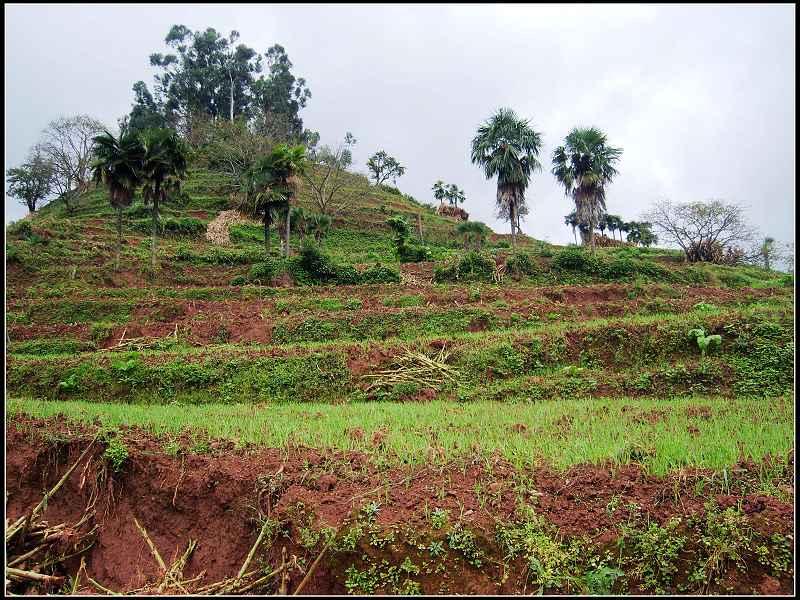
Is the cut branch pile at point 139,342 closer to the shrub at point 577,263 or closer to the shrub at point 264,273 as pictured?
the shrub at point 264,273

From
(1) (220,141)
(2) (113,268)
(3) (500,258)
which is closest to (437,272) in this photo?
(3) (500,258)

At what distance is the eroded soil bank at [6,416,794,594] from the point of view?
14.4 feet

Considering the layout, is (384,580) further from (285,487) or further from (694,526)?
(694,526)

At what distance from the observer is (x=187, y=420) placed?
900cm

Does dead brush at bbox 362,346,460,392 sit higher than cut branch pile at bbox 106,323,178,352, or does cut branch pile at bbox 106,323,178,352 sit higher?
cut branch pile at bbox 106,323,178,352

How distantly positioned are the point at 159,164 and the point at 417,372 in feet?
73.8

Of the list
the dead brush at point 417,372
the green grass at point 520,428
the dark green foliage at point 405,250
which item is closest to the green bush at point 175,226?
the dark green foliage at point 405,250

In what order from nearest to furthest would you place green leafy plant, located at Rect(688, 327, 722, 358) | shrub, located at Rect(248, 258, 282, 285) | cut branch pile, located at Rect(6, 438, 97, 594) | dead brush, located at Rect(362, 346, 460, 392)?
cut branch pile, located at Rect(6, 438, 97, 594), green leafy plant, located at Rect(688, 327, 722, 358), dead brush, located at Rect(362, 346, 460, 392), shrub, located at Rect(248, 258, 282, 285)

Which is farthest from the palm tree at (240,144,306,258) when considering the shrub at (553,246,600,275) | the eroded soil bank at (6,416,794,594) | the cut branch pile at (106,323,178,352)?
the eroded soil bank at (6,416,794,594)

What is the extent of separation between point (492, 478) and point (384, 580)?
Result: 164 centimetres

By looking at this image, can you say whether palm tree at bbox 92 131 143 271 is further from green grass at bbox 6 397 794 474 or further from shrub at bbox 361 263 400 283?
green grass at bbox 6 397 794 474

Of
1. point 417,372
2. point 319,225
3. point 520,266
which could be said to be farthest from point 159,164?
point 417,372

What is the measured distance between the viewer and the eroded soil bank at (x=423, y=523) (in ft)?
14.4

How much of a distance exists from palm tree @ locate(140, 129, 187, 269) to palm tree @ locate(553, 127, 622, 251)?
24.5m
